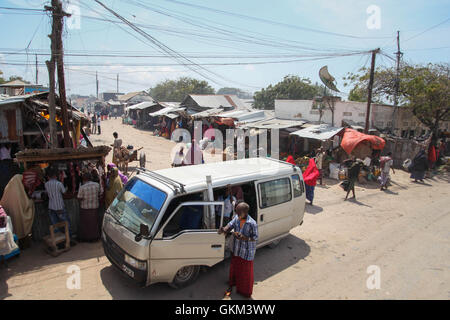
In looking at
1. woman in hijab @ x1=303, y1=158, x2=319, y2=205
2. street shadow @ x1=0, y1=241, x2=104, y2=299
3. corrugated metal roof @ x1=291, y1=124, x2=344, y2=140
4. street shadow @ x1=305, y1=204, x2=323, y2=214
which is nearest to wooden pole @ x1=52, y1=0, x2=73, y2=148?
street shadow @ x1=0, y1=241, x2=104, y2=299

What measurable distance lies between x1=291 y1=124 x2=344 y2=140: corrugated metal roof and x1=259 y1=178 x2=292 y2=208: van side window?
797 cm

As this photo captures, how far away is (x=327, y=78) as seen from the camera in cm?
1592

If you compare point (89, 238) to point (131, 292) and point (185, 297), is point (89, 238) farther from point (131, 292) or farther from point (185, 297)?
point (185, 297)

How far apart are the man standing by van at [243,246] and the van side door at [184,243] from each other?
278 mm

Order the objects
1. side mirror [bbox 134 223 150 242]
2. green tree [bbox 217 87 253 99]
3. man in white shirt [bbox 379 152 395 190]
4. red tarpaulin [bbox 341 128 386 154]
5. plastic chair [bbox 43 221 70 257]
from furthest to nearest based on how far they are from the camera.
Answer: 1. green tree [bbox 217 87 253 99]
2. red tarpaulin [bbox 341 128 386 154]
3. man in white shirt [bbox 379 152 395 190]
4. plastic chair [bbox 43 221 70 257]
5. side mirror [bbox 134 223 150 242]

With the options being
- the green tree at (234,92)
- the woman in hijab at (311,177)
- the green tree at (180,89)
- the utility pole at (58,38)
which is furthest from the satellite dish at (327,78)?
the green tree at (234,92)

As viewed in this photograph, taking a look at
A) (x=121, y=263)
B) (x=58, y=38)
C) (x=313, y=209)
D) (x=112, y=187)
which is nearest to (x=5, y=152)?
(x=58, y=38)

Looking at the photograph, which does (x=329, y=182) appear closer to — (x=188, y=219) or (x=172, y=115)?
(x=188, y=219)

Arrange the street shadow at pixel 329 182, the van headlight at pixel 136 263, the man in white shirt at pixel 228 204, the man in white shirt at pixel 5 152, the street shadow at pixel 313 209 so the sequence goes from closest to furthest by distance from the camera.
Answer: the van headlight at pixel 136 263 → the man in white shirt at pixel 228 204 → the man in white shirt at pixel 5 152 → the street shadow at pixel 313 209 → the street shadow at pixel 329 182

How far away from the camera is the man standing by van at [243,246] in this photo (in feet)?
14.0

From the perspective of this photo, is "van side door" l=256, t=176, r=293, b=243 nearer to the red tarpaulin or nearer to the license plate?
the license plate

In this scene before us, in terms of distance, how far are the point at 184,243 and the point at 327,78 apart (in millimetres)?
14545

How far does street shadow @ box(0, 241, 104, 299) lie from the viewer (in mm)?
4738

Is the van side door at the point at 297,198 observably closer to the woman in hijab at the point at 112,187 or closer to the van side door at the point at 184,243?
the van side door at the point at 184,243
